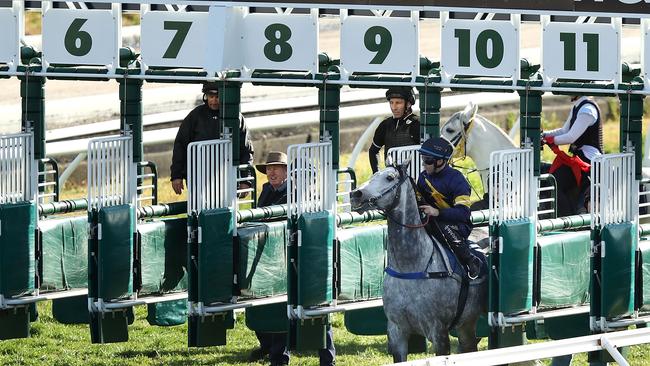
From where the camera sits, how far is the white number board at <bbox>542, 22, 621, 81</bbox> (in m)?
11.7

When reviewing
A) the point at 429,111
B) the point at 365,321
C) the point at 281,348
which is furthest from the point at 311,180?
the point at 281,348

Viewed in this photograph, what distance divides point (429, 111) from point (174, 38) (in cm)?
169

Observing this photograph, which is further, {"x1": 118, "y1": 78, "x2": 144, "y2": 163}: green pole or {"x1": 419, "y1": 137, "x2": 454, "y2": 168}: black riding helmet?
{"x1": 118, "y1": 78, "x2": 144, "y2": 163}: green pole

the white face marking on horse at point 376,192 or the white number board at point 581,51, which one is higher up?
the white number board at point 581,51

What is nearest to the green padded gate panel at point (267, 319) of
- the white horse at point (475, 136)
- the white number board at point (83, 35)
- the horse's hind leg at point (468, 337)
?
the horse's hind leg at point (468, 337)

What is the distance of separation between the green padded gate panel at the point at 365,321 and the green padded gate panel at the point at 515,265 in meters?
1.23

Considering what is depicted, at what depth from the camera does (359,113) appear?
19.9m

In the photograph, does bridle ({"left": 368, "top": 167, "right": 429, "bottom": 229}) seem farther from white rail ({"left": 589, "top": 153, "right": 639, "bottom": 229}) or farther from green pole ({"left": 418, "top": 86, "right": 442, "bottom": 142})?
white rail ({"left": 589, "top": 153, "right": 639, "bottom": 229})

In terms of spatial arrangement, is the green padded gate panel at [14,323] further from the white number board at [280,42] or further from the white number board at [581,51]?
the white number board at [581,51]

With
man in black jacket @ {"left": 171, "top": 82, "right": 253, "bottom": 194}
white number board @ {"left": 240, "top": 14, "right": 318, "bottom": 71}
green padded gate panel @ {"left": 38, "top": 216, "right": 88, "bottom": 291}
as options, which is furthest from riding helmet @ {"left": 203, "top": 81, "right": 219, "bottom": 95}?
green padded gate panel @ {"left": 38, "top": 216, "right": 88, "bottom": 291}

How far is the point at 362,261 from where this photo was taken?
41.7 ft

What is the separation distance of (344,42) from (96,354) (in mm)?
3035

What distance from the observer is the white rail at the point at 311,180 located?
482 inches

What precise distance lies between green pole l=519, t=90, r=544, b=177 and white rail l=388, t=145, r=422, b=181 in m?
0.83
